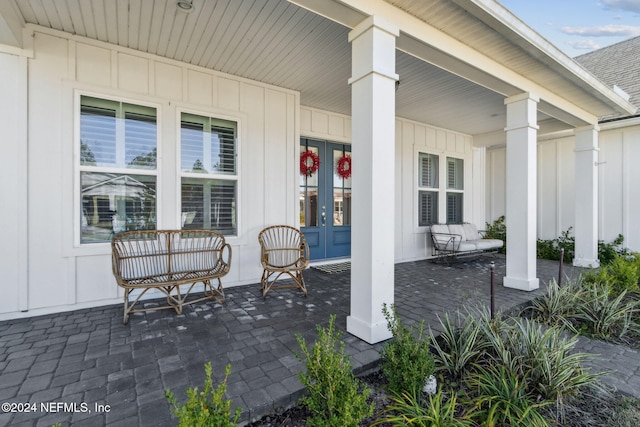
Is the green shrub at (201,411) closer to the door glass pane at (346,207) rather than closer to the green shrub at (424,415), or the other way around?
the green shrub at (424,415)

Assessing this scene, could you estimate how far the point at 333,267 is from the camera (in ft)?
16.2

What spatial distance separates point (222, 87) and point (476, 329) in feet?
12.6

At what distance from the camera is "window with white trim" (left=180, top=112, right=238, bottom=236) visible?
3658 mm

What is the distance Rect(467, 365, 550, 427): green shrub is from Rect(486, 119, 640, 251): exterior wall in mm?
5691

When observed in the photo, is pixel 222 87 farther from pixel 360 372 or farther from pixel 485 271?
pixel 485 271

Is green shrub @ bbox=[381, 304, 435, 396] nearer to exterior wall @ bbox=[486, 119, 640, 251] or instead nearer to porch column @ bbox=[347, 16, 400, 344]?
porch column @ bbox=[347, 16, 400, 344]

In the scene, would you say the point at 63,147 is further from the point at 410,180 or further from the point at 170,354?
the point at 410,180

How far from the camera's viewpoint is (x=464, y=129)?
21.5 ft

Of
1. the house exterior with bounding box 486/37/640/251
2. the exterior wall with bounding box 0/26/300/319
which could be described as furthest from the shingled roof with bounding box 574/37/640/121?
the exterior wall with bounding box 0/26/300/319

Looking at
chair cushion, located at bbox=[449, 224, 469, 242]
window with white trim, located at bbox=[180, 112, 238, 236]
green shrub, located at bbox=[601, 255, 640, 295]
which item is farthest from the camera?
chair cushion, located at bbox=[449, 224, 469, 242]

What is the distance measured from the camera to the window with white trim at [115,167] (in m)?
3.10

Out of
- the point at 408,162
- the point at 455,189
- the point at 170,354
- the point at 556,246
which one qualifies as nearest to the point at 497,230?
the point at 556,246

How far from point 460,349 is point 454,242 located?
381cm

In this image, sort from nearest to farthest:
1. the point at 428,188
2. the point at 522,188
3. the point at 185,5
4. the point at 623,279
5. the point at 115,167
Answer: the point at 185,5 → the point at 115,167 → the point at 623,279 → the point at 522,188 → the point at 428,188
